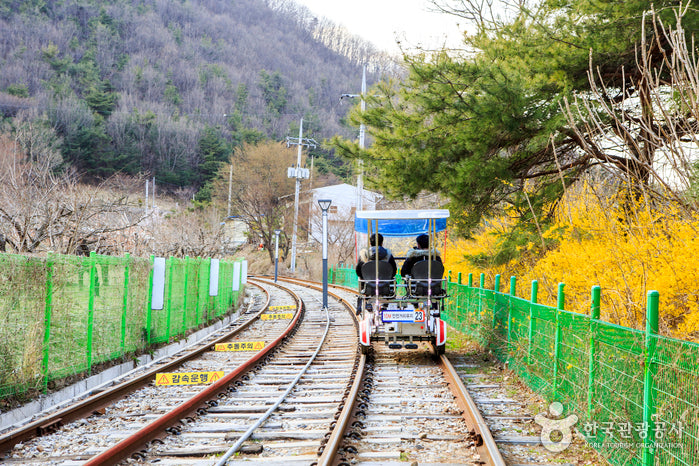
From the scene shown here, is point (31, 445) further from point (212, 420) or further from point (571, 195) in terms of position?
point (571, 195)

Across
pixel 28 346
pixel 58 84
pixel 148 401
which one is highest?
pixel 58 84

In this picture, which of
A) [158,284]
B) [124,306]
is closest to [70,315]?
[124,306]

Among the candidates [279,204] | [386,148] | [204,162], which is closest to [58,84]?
[204,162]

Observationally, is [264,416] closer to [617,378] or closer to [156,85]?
[617,378]

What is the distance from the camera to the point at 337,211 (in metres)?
69.1

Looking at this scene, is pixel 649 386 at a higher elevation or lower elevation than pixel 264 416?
higher

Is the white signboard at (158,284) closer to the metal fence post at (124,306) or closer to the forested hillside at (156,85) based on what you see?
the metal fence post at (124,306)

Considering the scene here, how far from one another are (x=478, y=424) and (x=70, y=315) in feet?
20.9

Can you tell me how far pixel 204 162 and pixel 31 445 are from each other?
91128mm

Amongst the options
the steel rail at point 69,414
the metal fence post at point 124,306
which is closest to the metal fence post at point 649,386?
the steel rail at point 69,414

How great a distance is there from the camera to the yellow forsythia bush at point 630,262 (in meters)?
7.76

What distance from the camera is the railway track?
246 inches

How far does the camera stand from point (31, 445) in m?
6.57

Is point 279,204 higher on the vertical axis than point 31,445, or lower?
higher
